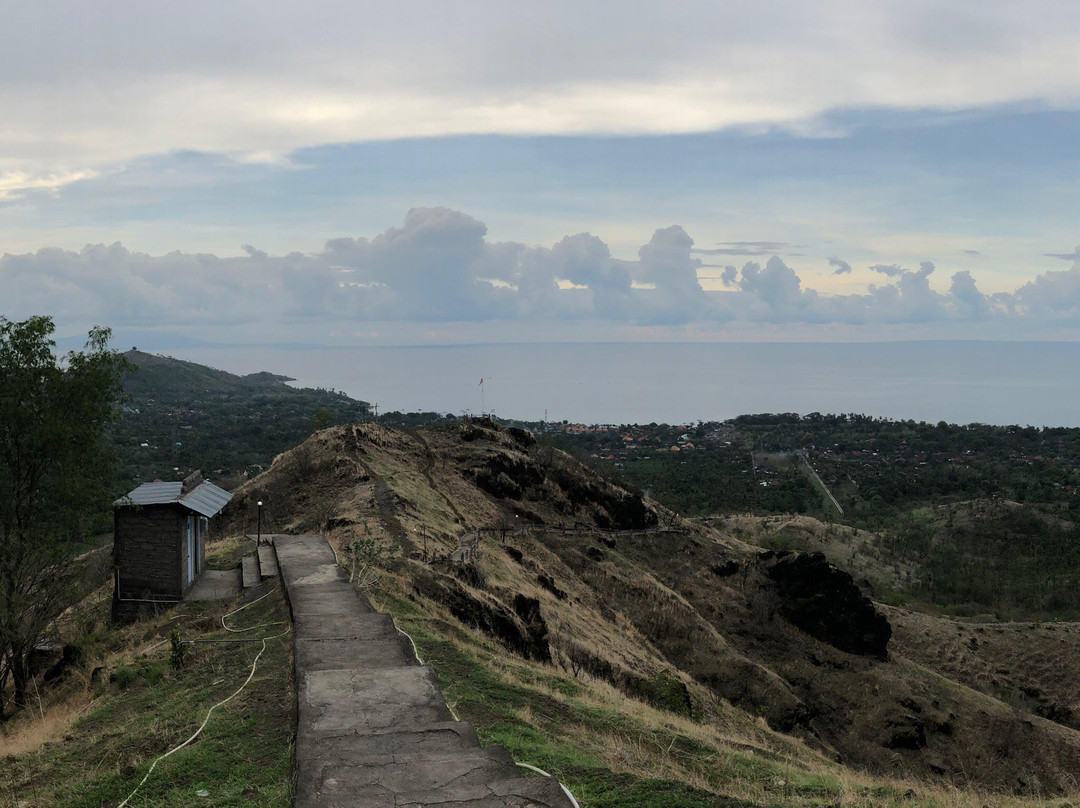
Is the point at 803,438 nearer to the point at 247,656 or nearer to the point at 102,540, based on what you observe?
the point at 102,540

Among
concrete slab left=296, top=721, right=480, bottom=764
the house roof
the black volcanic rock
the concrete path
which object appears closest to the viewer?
the concrete path

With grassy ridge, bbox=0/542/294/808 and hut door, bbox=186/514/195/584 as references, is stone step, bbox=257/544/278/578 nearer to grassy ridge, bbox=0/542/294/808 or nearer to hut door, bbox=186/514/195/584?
hut door, bbox=186/514/195/584

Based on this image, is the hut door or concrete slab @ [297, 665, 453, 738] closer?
concrete slab @ [297, 665, 453, 738]

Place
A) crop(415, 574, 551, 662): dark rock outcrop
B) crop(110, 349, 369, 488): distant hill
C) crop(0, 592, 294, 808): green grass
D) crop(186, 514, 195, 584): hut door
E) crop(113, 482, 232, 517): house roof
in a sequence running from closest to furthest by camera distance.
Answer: crop(0, 592, 294, 808): green grass < crop(113, 482, 232, 517): house roof < crop(186, 514, 195, 584): hut door < crop(415, 574, 551, 662): dark rock outcrop < crop(110, 349, 369, 488): distant hill

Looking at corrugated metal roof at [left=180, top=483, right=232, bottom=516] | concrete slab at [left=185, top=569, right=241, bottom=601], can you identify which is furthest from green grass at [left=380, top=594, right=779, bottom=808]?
corrugated metal roof at [left=180, top=483, right=232, bottom=516]

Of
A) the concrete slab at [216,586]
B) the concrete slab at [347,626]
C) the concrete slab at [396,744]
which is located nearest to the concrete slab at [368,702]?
the concrete slab at [396,744]

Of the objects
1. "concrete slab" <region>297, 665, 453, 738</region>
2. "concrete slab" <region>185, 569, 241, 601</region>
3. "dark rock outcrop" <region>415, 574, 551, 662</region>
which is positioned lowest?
"dark rock outcrop" <region>415, 574, 551, 662</region>

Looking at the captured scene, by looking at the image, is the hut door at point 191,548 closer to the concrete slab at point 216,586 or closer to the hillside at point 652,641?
the concrete slab at point 216,586

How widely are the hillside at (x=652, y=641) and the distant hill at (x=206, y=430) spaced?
61.5 ft

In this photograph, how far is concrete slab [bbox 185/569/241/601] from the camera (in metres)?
18.5

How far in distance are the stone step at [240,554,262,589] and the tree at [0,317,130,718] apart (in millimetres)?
4381

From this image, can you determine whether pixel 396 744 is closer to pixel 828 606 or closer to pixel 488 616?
pixel 488 616

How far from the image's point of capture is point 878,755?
98.4ft

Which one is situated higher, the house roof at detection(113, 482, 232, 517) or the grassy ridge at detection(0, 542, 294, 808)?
the house roof at detection(113, 482, 232, 517)
